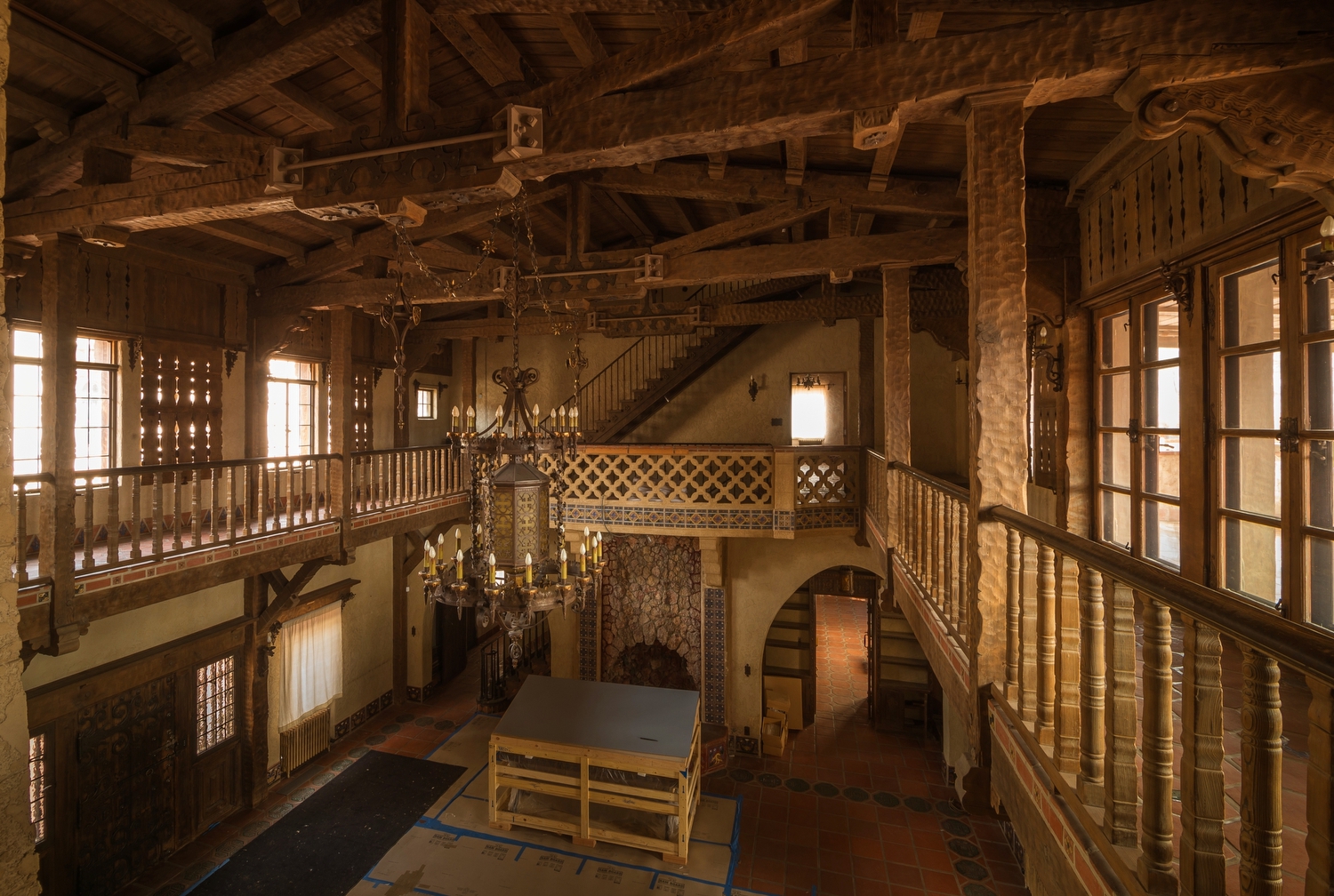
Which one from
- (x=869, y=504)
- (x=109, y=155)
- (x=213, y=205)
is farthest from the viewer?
(x=869, y=504)

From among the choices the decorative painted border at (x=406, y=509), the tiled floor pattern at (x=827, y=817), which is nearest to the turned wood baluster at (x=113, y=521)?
the decorative painted border at (x=406, y=509)

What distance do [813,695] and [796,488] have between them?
4490mm

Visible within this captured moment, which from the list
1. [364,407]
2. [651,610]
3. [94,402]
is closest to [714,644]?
[651,610]

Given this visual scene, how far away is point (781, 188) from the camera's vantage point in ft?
18.7

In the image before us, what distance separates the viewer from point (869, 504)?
25.6ft

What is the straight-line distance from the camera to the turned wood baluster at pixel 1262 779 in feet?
4.09

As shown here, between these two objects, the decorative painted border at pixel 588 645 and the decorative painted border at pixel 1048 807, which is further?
the decorative painted border at pixel 588 645

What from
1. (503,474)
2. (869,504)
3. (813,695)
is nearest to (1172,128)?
(503,474)

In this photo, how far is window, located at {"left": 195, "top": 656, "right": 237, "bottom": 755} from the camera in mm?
7227

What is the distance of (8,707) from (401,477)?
7.65 meters

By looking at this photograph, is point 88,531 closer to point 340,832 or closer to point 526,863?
point 340,832

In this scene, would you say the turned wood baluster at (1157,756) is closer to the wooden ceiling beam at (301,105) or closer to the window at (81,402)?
the wooden ceiling beam at (301,105)

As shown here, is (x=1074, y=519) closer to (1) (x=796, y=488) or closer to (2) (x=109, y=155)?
(1) (x=796, y=488)

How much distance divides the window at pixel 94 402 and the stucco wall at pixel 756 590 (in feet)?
25.3
